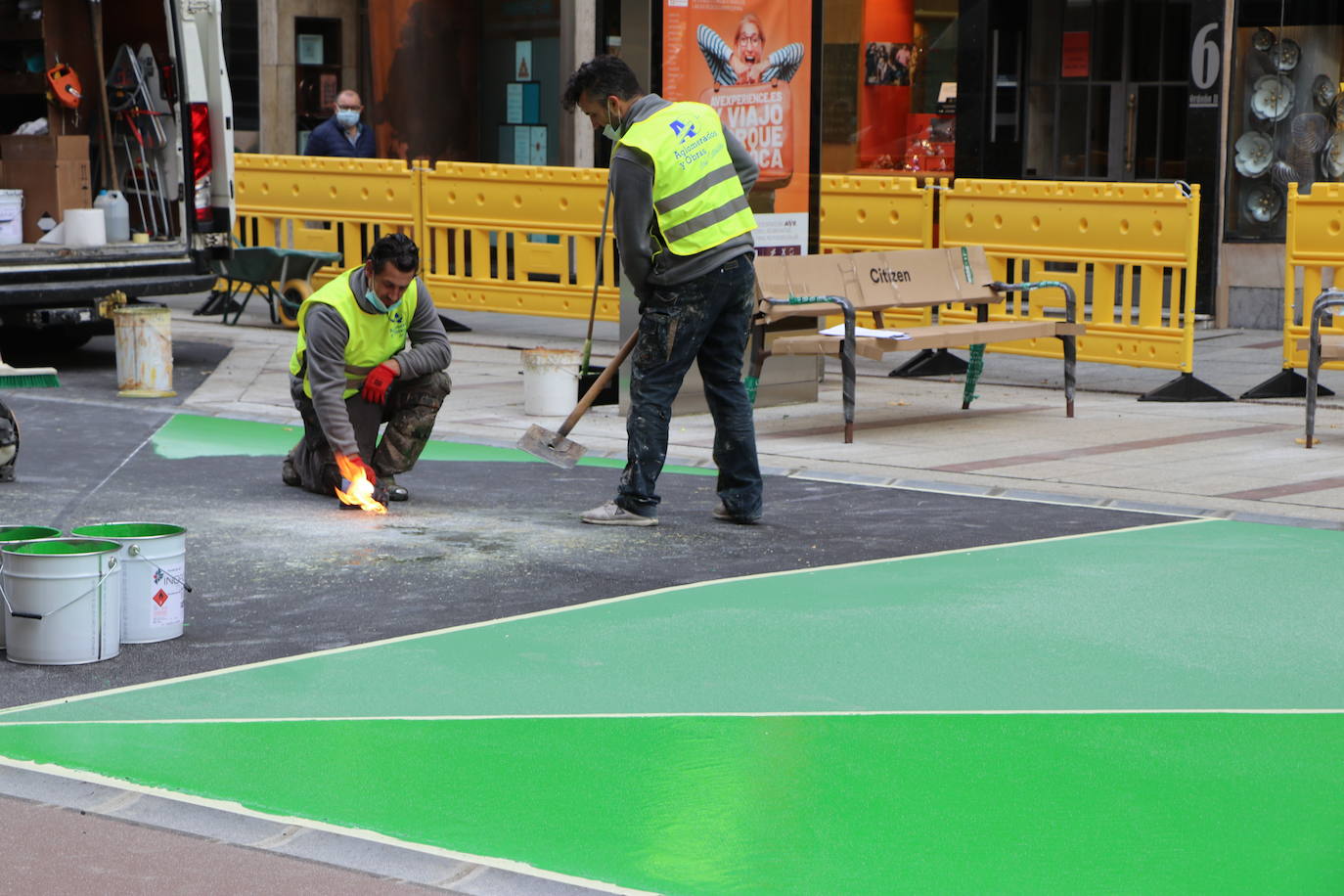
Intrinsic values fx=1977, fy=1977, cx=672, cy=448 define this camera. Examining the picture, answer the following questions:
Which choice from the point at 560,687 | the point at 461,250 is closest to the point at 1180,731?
the point at 560,687

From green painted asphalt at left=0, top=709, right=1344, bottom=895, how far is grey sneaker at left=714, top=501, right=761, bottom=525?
2.84 metres

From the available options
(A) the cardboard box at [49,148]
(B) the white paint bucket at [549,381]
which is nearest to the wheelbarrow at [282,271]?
(A) the cardboard box at [49,148]

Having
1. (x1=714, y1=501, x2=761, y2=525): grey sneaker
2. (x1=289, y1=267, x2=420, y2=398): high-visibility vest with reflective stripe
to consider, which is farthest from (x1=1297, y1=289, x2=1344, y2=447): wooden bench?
(x1=289, y1=267, x2=420, y2=398): high-visibility vest with reflective stripe

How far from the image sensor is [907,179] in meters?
14.4

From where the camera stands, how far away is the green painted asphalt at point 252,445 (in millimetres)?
10062

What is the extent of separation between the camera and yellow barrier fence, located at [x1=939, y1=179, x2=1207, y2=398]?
1262 centimetres

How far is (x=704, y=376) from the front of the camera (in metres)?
8.32

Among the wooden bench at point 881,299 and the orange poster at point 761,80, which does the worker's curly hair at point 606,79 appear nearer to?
the wooden bench at point 881,299

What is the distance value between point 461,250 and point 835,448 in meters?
6.69

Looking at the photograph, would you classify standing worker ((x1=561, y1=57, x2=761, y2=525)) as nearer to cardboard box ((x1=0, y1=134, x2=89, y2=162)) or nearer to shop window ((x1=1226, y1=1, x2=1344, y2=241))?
cardboard box ((x1=0, y1=134, x2=89, y2=162))

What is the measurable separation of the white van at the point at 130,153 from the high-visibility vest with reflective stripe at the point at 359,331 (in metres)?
5.04

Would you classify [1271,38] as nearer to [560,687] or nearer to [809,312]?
[809,312]

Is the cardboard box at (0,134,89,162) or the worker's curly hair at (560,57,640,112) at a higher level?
the worker's curly hair at (560,57,640,112)

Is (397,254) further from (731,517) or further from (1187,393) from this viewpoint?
(1187,393)
